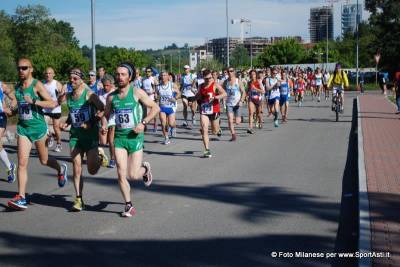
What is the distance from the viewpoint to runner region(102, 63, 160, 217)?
7383mm

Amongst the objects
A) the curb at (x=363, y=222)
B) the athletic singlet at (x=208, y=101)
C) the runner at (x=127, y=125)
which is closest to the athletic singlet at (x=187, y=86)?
the athletic singlet at (x=208, y=101)

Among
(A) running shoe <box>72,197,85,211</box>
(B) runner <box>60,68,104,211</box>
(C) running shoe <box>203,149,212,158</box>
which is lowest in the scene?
(A) running shoe <box>72,197,85,211</box>

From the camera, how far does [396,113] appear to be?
2295 centimetres

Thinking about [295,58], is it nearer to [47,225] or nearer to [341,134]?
[341,134]

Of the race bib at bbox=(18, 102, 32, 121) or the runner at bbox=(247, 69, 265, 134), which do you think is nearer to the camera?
the race bib at bbox=(18, 102, 32, 121)

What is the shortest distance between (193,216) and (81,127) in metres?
1.85

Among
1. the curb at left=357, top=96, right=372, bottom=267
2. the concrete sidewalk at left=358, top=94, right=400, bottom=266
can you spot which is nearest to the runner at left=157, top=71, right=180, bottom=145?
the concrete sidewalk at left=358, top=94, right=400, bottom=266

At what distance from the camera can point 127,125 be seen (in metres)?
7.43

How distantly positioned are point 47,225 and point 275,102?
13.6 meters

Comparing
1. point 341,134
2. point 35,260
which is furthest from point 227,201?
point 341,134

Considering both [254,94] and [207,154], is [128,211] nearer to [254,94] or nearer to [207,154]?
[207,154]

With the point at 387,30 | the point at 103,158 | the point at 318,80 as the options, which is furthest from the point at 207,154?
the point at 387,30

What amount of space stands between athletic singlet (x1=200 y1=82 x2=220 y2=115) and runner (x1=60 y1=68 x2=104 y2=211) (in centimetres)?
520

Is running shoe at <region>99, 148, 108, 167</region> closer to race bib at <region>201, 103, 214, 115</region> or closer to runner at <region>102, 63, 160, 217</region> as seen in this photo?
race bib at <region>201, 103, 214, 115</region>
